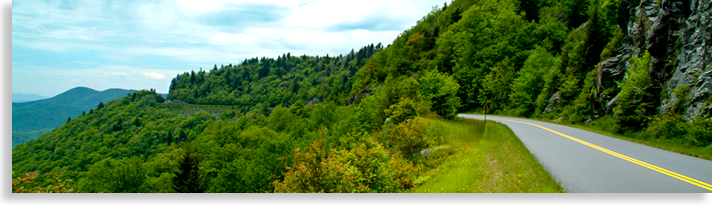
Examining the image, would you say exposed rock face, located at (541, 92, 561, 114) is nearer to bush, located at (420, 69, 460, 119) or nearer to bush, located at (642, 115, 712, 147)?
bush, located at (420, 69, 460, 119)

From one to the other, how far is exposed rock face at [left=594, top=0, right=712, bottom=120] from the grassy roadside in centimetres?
830

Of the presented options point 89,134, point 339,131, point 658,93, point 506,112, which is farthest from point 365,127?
point 89,134

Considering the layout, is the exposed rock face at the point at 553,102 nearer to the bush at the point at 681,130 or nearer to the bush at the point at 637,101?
the bush at the point at 637,101

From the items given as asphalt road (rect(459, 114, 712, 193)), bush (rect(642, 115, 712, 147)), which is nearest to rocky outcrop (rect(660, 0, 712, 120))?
bush (rect(642, 115, 712, 147))

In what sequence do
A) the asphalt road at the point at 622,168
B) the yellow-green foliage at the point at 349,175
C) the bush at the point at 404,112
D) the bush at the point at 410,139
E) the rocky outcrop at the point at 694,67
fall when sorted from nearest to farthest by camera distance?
the asphalt road at the point at 622,168, the yellow-green foliage at the point at 349,175, the rocky outcrop at the point at 694,67, the bush at the point at 410,139, the bush at the point at 404,112

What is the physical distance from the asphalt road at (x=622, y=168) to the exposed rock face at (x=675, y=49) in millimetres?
4541

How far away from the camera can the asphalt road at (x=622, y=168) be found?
7.70 meters

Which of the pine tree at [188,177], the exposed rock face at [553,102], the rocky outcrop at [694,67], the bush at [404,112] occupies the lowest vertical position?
the pine tree at [188,177]

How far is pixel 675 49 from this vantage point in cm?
1841

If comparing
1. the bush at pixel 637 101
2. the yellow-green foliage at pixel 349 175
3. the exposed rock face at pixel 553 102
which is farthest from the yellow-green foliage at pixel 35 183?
the exposed rock face at pixel 553 102

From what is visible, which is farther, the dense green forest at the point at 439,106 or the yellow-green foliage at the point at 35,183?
the dense green forest at the point at 439,106

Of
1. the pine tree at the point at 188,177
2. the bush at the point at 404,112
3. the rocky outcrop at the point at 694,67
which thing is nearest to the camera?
the rocky outcrop at the point at 694,67

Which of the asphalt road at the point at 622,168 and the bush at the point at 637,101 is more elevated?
the bush at the point at 637,101

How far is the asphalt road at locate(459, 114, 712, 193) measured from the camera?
303 inches
